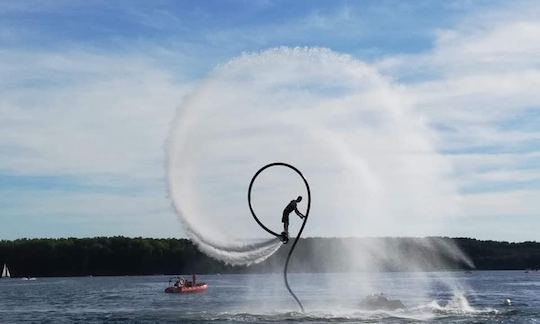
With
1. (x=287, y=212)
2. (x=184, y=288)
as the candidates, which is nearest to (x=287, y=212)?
(x=287, y=212)

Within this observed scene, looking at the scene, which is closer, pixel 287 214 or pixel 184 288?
pixel 287 214

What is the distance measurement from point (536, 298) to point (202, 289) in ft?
201

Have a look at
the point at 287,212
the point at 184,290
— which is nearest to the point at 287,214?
the point at 287,212

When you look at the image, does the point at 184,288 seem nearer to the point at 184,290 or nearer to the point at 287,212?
the point at 184,290

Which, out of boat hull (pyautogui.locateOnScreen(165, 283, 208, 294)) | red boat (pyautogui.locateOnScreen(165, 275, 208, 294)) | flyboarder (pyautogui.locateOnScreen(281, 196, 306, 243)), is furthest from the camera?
red boat (pyautogui.locateOnScreen(165, 275, 208, 294))

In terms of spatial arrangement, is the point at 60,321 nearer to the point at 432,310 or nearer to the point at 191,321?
the point at 191,321

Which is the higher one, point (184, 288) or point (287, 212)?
point (184, 288)

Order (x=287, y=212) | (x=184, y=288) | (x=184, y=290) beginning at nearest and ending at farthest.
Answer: (x=287, y=212) < (x=184, y=290) < (x=184, y=288)

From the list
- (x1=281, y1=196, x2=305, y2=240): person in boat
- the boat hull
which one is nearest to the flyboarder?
(x1=281, y1=196, x2=305, y2=240): person in boat

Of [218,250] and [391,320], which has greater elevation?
[218,250]

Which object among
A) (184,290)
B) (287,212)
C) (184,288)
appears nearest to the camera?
(287,212)

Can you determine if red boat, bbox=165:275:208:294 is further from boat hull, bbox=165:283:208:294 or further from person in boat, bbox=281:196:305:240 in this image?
person in boat, bbox=281:196:305:240

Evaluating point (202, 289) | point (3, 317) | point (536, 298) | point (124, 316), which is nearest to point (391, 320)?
point (124, 316)

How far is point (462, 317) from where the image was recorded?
87125 mm
